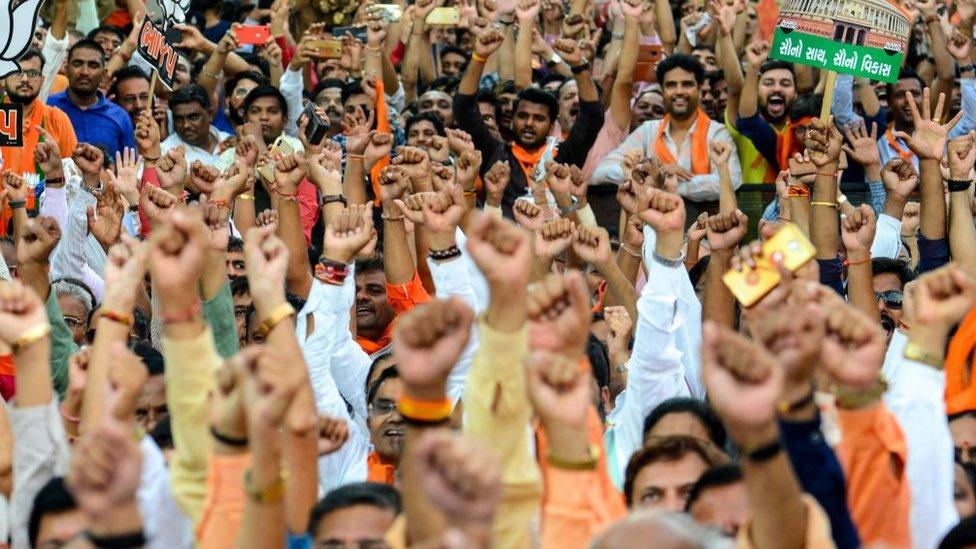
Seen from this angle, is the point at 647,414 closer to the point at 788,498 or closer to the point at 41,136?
the point at 788,498

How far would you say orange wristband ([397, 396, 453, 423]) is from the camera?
3305mm

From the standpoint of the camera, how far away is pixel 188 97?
9102mm

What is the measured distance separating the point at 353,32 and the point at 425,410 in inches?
280

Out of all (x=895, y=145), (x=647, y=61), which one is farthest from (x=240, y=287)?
(x=647, y=61)

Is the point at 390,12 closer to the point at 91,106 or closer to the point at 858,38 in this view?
the point at 91,106

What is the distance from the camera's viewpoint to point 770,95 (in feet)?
30.1

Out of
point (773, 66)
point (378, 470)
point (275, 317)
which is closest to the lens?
point (275, 317)

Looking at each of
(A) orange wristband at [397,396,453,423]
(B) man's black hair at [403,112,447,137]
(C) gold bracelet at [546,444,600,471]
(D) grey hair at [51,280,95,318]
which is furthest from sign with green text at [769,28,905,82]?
(A) orange wristband at [397,396,453,423]

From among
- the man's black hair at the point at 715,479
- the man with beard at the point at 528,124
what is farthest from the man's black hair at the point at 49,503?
the man with beard at the point at 528,124

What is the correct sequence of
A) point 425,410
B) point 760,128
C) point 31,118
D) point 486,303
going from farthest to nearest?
1. point 760,128
2. point 31,118
3. point 486,303
4. point 425,410

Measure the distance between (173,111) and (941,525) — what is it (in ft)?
20.4

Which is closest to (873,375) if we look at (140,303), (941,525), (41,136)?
(941,525)

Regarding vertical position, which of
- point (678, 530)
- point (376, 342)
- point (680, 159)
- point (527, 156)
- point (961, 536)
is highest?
point (678, 530)

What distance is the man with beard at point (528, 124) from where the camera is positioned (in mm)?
8703
